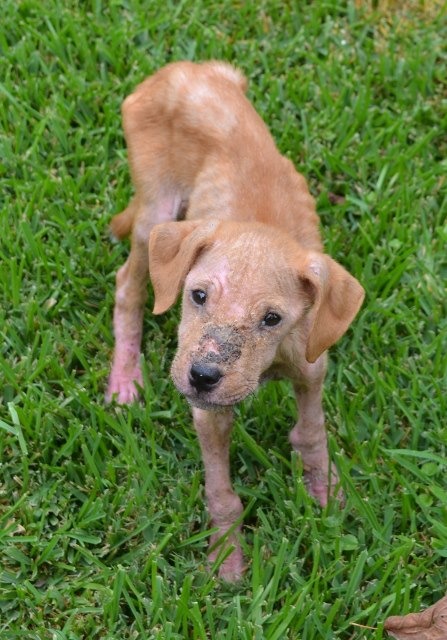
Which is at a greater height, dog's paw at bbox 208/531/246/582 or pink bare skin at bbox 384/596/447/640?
pink bare skin at bbox 384/596/447/640

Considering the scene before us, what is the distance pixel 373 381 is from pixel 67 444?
1.57 m

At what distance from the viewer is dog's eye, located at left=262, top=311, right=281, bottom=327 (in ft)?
12.9

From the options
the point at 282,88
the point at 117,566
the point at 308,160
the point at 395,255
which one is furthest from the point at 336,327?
the point at 282,88

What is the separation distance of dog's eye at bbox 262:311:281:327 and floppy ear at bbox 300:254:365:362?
6.5 inches

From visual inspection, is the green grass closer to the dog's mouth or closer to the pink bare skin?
the pink bare skin

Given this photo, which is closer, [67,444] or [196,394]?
[196,394]

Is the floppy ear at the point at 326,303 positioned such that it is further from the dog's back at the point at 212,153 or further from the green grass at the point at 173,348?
the green grass at the point at 173,348

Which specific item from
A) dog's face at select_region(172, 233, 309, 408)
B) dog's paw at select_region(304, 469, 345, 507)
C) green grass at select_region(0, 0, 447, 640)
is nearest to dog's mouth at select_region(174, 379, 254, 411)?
dog's face at select_region(172, 233, 309, 408)

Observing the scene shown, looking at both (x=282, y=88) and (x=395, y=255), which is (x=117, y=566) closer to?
(x=395, y=255)

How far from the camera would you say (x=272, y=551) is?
15.3ft

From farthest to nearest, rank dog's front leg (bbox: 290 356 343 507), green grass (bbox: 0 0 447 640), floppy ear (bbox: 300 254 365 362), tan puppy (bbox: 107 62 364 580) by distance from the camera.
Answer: dog's front leg (bbox: 290 356 343 507) → green grass (bbox: 0 0 447 640) → floppy ear (bbox: 300 254 365 362) → tan puppy (bbox: 107 62 364 580)

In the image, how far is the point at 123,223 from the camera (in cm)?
556

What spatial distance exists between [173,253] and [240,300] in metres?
0.50

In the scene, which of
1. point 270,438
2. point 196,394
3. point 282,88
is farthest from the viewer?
point 282,88
